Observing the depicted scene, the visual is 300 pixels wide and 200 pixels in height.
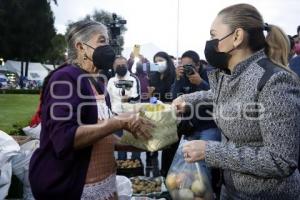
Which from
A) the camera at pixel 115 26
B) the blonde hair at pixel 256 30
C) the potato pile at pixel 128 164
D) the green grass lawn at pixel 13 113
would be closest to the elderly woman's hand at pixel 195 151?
the blonde hair at pixel 256 30

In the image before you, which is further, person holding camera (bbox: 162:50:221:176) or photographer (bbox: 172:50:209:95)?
photographer (bbox: 172:50:209:95)

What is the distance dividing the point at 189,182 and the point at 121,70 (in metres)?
4.93

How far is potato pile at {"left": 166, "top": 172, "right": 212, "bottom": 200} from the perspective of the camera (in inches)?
111

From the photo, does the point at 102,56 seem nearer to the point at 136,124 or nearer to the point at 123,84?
the point at 136,124

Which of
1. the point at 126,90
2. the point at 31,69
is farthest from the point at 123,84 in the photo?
the point at 31,69

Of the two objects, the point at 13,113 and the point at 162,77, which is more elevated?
the point at 162,77

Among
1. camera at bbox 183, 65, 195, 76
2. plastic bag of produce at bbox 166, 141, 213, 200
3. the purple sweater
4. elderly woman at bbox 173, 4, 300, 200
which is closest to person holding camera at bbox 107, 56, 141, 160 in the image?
camera at bbox 183, 65, 195, 76

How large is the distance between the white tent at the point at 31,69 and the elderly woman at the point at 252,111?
55.1 meters

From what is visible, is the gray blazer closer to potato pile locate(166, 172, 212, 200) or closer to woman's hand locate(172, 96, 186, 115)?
woman's hand locate(172, 96, 186, 115)

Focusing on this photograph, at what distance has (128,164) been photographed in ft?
20.0

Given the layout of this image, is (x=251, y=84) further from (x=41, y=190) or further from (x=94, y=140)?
(x=41, y=190)

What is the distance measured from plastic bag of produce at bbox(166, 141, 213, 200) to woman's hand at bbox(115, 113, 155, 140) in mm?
569

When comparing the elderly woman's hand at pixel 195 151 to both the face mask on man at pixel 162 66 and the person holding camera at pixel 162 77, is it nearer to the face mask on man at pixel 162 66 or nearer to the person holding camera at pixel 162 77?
the person holding camera at pixel 162 77

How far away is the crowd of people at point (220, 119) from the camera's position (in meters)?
1.83
